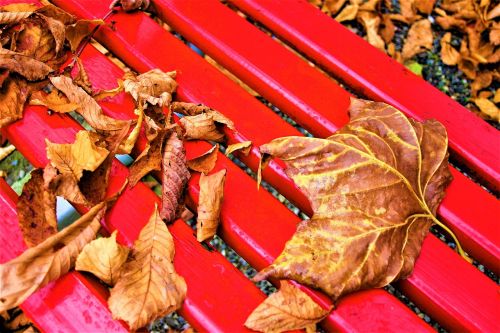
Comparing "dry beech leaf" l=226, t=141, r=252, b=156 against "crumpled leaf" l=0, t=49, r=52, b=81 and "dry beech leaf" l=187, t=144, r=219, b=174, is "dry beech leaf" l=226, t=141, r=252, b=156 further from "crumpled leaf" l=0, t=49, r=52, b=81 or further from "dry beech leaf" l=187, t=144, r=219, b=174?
"crumpled leaf" l=0, t=49, r=52, b=81

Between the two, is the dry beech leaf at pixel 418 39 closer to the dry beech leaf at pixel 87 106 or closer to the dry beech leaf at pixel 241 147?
the dry beech leaf at pixel 241 147

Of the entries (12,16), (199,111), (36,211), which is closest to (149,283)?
(36,211)

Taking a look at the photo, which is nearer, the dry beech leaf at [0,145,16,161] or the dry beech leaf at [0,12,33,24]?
the dry beech leaf at [0,12,33,24]

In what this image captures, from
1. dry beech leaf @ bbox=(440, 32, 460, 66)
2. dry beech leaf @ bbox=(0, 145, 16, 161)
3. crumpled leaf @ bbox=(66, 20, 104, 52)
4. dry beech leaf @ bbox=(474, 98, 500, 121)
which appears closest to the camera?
crumpled leaf @ bbox=(66, 20, 104, 52)

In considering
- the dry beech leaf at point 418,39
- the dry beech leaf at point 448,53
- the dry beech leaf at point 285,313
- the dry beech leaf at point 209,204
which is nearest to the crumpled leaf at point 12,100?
the dry beech leaf at point 209,204

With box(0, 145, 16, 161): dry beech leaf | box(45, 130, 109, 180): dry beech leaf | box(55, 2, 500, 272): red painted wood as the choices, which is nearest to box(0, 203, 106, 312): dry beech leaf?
box(45, 130, 109, 180): dry beech leaf

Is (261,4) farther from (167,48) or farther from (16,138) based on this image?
(16,138)
